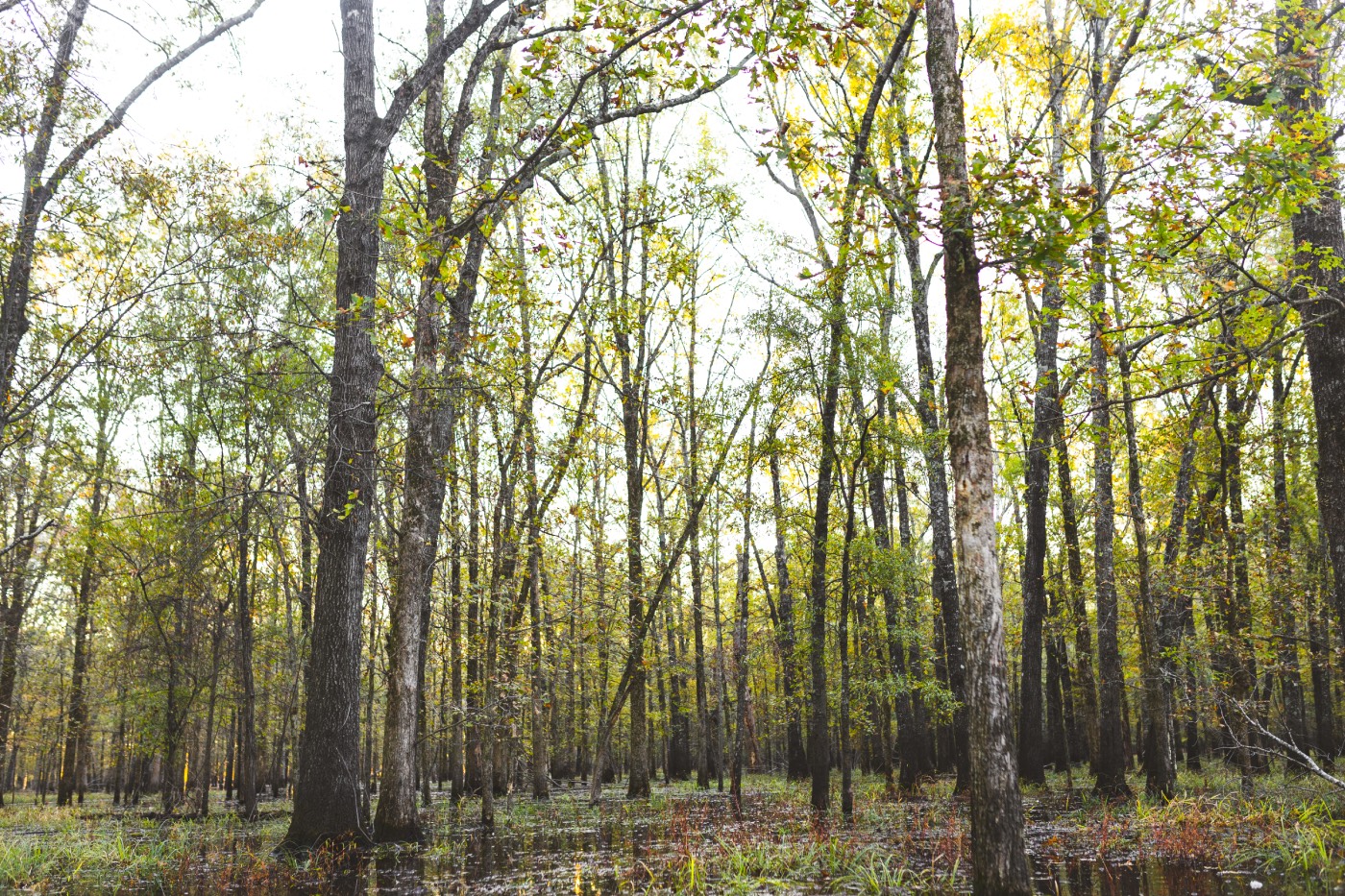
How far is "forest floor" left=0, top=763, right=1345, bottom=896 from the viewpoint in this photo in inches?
268

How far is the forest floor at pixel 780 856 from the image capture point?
6797 millimetres

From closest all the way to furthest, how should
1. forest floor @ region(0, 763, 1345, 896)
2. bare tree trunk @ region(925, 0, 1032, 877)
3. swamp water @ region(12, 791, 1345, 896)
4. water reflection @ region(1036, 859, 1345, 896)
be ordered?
bare tree trunk @ region(925, 0, 1032, 877) < water reflection @ region(1036, 859, 1345, 896) < swamp water @ region(12, 791, 1345, 896) < forest floor @ region(0, 763, 1345, 896)

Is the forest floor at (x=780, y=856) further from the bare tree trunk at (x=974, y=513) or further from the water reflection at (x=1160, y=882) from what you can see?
the bare tree trunk at (x=974, y=513)

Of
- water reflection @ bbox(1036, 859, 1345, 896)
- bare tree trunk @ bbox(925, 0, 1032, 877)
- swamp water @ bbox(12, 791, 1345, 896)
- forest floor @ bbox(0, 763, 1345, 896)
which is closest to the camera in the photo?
bare tree trunk @ bbox(925, 0, 1032, 877)

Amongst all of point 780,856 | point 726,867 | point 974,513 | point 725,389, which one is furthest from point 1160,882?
point 725,389

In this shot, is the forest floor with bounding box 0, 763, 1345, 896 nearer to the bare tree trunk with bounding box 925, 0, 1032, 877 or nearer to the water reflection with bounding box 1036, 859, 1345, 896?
the water reflection with bounding box 1036, 859, 1345, 896

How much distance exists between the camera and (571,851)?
395 inches

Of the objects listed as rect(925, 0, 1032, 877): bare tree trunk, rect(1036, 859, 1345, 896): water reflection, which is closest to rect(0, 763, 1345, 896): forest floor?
rect(1036, 859, 1345, 896): water reflection

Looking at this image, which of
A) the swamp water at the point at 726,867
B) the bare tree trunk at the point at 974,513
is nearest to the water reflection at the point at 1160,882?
the swamp water at the point at 726,867

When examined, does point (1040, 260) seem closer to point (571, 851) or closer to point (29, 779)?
point (571, 851)

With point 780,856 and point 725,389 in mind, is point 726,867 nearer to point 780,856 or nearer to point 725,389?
point 780,856

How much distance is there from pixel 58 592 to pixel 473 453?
82.6ft

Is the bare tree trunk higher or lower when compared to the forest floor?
higher

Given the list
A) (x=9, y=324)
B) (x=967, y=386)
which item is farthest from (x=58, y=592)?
(x=967, y=386)
